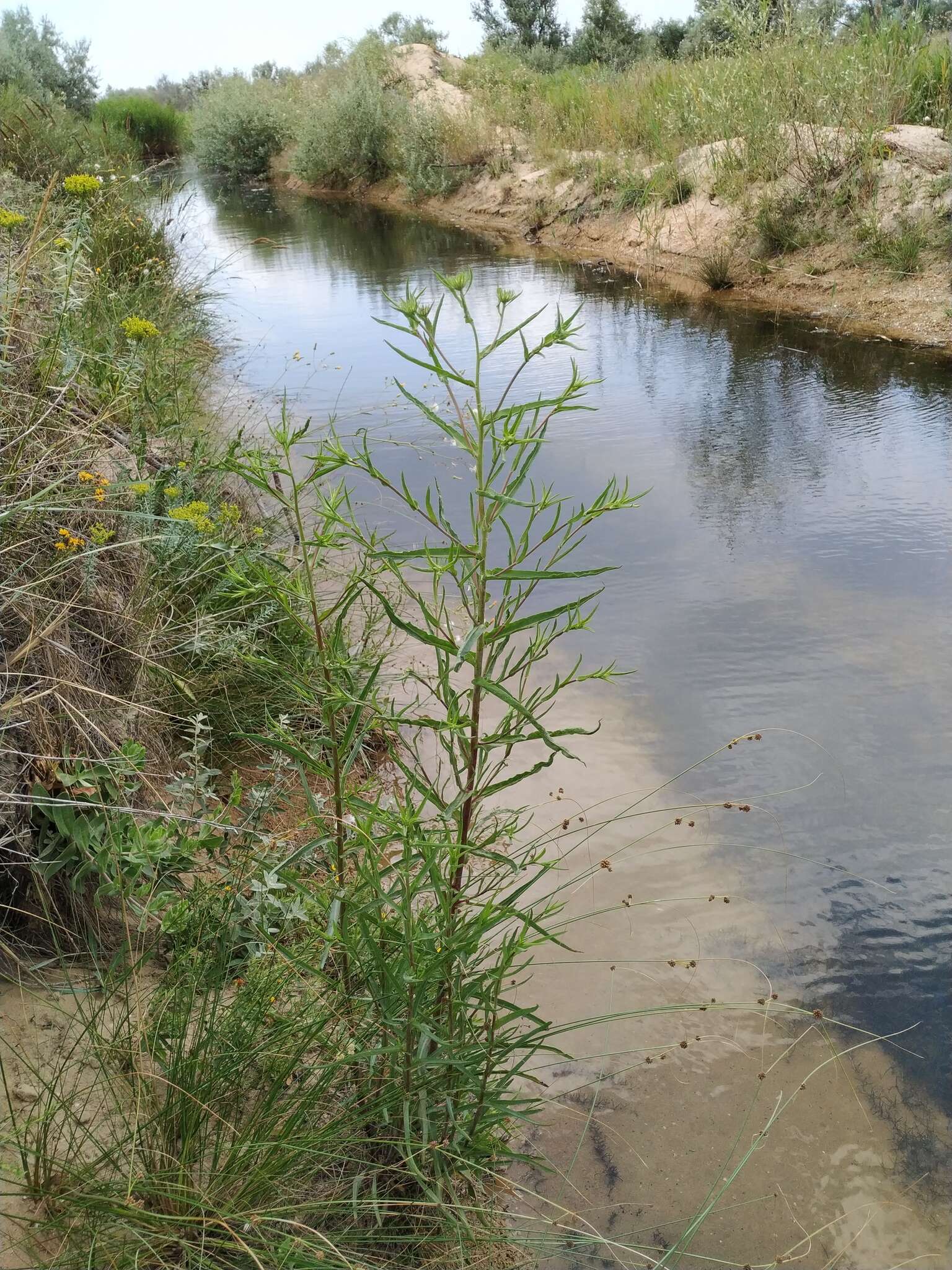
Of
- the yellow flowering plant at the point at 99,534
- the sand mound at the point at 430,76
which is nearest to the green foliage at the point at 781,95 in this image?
the sand mound at the point at 430,76

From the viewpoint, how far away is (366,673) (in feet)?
10.4

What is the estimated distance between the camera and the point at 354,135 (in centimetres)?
1834

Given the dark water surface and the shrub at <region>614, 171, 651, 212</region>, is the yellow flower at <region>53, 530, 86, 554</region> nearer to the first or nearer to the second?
the dark water surface

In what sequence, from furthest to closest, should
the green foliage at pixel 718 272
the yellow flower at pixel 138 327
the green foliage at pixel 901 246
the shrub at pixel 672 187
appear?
the shrub at pixel 672 187
the green foliage at pixel 718 272
the green foliage at pixel 901 246
the yellow flower at pixel 138 327

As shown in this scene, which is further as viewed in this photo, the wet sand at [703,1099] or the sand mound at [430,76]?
the sand mound at [430,76]

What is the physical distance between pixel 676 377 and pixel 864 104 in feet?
14.0

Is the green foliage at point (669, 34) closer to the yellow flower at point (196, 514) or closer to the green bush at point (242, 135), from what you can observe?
the green bush at point (242, 135)

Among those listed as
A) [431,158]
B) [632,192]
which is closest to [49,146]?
[632,192]

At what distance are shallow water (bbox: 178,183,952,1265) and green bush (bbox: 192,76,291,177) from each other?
17.2 m

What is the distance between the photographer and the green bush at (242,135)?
23.1 metres

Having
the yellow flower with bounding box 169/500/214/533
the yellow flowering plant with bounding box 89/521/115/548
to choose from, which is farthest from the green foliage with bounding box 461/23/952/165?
the yellow flowering plant with bounding box 89/521/115/548

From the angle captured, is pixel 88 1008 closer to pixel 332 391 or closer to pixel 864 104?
pixel 332 391

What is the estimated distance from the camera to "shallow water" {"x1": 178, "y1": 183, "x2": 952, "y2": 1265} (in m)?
2.52

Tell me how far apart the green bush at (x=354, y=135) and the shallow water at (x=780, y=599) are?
36.7ft
